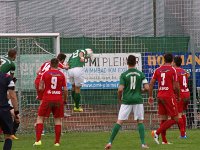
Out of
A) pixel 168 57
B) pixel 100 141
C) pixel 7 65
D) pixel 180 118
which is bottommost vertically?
pixel 100 141

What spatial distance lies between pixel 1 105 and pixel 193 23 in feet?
46.6

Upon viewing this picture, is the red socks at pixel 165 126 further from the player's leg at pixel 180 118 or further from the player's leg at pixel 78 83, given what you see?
the player's leg at pixel 78 83

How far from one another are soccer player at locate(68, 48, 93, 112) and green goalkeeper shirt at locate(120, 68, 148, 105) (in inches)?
285

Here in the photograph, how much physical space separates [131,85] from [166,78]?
1711 mm

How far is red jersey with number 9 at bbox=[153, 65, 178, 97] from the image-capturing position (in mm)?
20281

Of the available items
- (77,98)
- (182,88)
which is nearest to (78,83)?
(77,98)

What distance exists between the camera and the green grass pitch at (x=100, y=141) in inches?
774

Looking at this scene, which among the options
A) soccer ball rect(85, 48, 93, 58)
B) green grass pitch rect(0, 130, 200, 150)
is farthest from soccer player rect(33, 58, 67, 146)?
soccer ball rect(85, 48, 93, 58)

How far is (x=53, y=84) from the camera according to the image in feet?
66.0

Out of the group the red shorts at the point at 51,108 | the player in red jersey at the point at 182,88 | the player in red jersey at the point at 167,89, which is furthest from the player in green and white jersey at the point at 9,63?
the player in red jersey at the point at 182,88

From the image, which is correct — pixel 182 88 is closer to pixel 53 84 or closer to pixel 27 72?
pixel 53 84

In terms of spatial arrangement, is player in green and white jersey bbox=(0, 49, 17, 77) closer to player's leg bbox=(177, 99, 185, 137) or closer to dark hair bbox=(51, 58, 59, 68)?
dark hair bbox=(51, 58, 59, 68)

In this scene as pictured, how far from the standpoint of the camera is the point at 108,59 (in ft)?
89.5

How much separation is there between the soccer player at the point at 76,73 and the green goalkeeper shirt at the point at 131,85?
7245 millimetres
